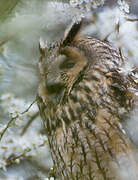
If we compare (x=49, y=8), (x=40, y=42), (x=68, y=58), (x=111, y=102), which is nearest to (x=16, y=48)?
(x=40, y=42)

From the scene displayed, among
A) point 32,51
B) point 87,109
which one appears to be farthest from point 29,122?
point 87,109

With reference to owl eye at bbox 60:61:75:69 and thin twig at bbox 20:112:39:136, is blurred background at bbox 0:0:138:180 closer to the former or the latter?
thin twig at bbox 20:112:39:136

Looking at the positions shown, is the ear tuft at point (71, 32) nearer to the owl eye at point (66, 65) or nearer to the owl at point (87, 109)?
the owl at point (87, 109)

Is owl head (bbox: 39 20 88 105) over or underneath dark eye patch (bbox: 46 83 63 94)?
over

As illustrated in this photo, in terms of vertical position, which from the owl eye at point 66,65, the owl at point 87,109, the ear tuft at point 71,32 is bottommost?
the owl at point 87,109

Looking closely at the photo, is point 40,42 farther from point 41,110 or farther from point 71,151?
point 71,151

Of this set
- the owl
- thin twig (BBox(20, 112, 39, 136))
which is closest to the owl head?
the owl

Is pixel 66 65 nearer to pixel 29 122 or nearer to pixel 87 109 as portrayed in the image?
pixel 87 109

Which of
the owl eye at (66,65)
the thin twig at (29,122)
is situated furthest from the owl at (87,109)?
the thin twig at (29,122)
